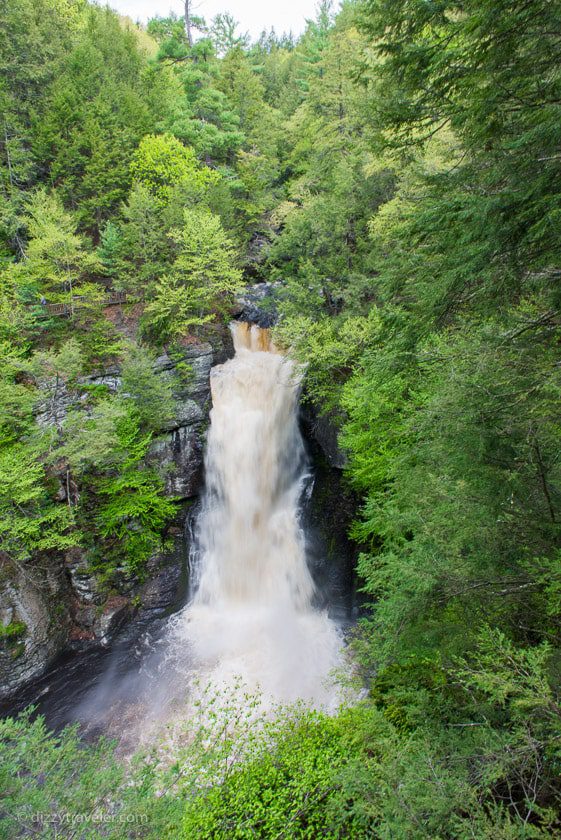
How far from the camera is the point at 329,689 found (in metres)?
9.51

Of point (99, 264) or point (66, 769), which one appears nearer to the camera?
point (66, 769)

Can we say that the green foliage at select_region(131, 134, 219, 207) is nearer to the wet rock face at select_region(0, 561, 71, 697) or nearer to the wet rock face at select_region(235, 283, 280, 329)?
the wet rock face at select_region(235, 283, 280, 329)

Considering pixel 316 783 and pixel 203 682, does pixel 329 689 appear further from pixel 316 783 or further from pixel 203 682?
pixel 316 783

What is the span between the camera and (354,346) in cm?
1162

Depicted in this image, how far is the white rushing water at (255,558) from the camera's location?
1042 centimetres

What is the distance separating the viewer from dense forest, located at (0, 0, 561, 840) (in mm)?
3555

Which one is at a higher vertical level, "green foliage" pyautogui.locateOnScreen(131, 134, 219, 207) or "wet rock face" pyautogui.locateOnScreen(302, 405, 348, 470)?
"green foliage" pyautogui.locateOnScreen(131, 134, 219, 207)

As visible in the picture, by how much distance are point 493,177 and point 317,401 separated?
9.82 meters

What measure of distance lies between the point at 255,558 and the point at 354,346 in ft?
24.9

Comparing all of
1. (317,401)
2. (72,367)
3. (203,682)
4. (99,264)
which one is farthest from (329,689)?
(99,264)

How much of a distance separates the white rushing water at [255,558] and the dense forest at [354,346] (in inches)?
59.5

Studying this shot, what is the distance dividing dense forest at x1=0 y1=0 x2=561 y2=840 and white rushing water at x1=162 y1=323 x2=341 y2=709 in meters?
1.51

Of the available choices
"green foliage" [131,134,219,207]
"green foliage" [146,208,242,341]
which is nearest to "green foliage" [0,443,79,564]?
"green foliage" [146,208,242,341]

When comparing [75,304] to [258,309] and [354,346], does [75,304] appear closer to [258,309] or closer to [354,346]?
[258,309]
